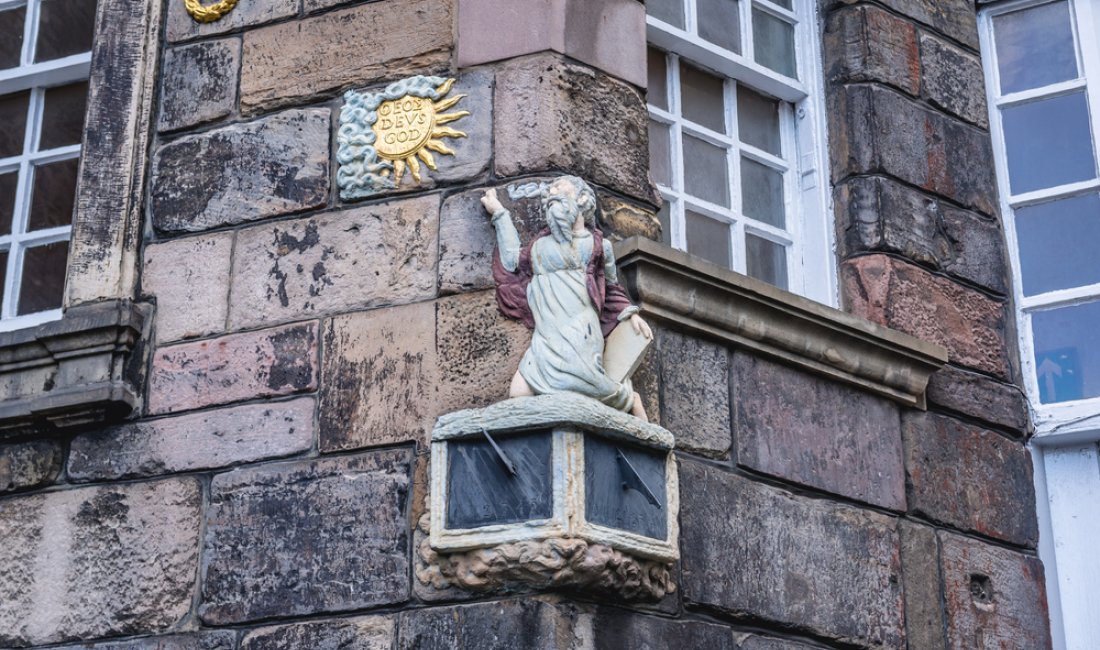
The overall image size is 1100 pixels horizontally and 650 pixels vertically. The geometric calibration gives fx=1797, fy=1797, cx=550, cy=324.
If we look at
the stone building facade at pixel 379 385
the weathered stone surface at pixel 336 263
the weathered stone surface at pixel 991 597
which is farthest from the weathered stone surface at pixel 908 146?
the weathered stone surface at pixel 336 263

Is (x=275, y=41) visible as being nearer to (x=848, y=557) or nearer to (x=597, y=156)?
(x=597, y=156)

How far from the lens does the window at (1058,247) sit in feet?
21.6

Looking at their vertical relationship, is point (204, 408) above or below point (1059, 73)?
below

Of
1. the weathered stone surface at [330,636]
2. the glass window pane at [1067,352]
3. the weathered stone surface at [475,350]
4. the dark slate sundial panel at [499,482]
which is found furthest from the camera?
the glass window pane at [1067,352]

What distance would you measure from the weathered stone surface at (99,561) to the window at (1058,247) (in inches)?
124

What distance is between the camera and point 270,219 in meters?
5.75

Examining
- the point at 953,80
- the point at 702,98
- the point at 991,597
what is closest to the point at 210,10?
the point at 702,98

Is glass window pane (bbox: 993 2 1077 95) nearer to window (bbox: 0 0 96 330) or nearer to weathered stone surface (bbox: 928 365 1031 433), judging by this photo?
weathered stone surface (bbox: 928 365 1031 433)

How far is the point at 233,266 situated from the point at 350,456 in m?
0.83

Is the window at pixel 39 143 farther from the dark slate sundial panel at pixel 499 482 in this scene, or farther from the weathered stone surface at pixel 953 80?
the weathered stone surface at pixel 953 80

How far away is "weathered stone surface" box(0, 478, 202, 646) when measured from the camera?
547cm

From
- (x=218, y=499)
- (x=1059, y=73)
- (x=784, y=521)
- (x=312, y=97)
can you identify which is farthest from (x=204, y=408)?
(x=1059, y=73)

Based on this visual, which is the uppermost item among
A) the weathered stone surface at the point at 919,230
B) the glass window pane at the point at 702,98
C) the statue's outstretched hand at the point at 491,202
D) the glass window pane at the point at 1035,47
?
the glass window pane at the point at 1035,47

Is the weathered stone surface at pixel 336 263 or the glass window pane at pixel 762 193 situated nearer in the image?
the weathered stone surface at pixel 336 263
